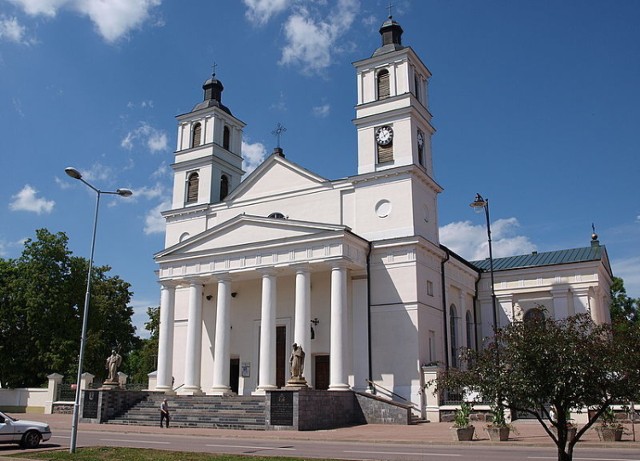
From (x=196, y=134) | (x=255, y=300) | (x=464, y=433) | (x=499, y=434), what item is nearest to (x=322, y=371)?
(x=255, y=300)

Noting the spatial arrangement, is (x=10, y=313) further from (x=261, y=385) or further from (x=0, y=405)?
(x=261, y=385)

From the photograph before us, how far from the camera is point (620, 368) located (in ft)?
32.7

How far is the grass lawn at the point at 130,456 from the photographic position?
1462cm

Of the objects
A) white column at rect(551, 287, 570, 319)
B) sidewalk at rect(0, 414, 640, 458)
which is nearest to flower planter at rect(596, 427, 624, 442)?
A: sidewalk at rect(0, 414, 640, 458)

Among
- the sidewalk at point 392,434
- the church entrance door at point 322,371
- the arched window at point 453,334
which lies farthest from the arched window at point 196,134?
the arched window at point 453,334

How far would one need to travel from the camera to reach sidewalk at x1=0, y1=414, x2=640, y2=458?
63.0ft

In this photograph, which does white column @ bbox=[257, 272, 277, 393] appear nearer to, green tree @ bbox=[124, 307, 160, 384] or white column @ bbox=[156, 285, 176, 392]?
white column @ bbox=[156, 285, 176, 392]

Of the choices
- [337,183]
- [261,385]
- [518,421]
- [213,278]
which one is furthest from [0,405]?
[518,421]

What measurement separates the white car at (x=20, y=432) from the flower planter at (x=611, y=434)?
17.0 metres

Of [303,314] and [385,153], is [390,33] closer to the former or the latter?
[385,153]

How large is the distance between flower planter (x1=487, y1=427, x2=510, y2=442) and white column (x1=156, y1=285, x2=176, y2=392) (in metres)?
19.0

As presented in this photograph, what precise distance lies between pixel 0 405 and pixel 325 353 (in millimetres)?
22532

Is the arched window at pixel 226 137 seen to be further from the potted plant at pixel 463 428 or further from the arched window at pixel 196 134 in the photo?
the potted plant at pixel 463 428

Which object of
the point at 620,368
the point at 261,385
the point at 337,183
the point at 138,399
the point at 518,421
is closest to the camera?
the point at 620,368
